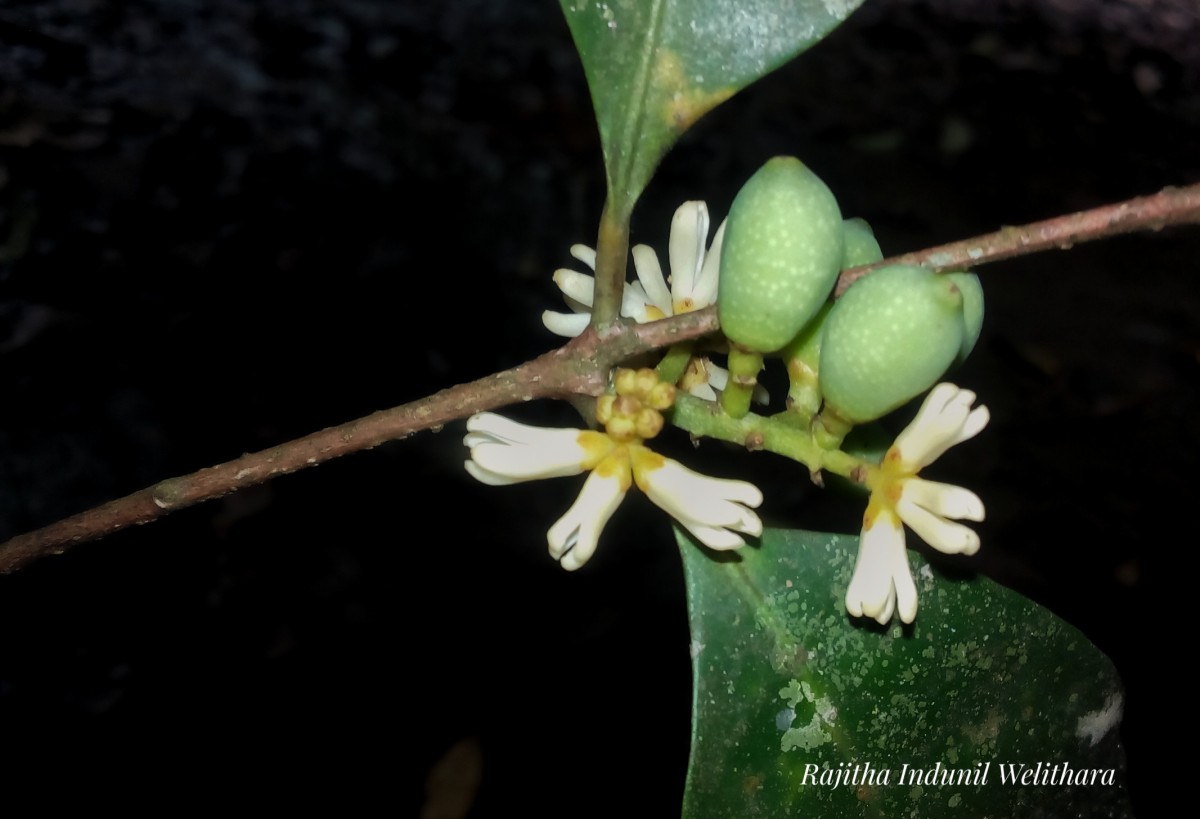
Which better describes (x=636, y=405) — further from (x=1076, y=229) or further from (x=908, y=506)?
(x=1076, y=229)

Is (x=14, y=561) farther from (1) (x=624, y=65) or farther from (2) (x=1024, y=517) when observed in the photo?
(2) (x=1024, y=517)

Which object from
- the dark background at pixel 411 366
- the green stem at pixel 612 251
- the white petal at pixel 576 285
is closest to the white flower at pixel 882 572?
the green stem at pixel 612 251

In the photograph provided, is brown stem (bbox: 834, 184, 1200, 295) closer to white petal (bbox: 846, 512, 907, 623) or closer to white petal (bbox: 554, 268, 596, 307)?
white petal (bbox: 846, 512, 907, 623)

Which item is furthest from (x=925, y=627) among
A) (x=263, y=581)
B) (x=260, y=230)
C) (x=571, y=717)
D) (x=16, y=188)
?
(x=16, y=188)

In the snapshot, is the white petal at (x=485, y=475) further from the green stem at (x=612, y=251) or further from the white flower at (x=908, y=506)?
the white flower at (x=908, y=506)

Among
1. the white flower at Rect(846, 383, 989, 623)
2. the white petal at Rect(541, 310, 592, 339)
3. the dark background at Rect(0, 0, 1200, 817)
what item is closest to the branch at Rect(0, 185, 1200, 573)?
the white flower at Rect(846, 383, 989, 623)

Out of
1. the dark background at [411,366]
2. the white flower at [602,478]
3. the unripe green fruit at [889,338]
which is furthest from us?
the dark background at [411,366]
